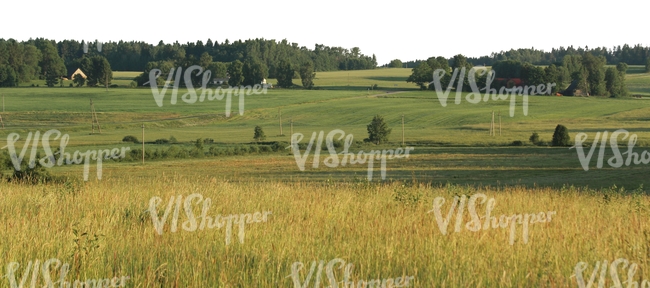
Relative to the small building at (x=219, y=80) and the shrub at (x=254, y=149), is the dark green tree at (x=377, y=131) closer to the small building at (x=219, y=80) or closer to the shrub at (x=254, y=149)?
the shrub at (x=254, y=149)

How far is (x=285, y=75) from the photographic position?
18050 cm

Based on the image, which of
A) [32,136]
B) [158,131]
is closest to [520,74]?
[158,131]

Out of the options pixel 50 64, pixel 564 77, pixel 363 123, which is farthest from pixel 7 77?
pixel 564 77

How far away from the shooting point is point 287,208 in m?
9.55

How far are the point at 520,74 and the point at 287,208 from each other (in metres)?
154

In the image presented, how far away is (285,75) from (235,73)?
15.0 meters

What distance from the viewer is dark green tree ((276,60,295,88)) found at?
179750mm

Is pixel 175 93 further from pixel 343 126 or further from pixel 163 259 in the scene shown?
pixel 163 259
